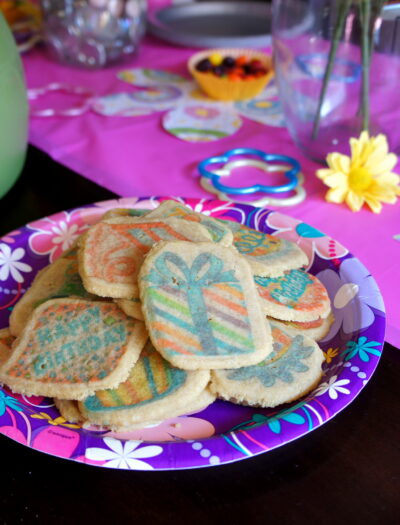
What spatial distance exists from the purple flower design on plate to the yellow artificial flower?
20cm

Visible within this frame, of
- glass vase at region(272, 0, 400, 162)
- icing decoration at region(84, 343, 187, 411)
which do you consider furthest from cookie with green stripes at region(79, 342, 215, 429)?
glass vase at region(272, 0, 400, 162)

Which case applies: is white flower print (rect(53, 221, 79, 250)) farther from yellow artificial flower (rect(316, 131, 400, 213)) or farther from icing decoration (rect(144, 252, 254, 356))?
yellow artificial flower (rect(316, 131, 400, 213))

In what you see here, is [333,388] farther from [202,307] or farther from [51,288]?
[51,288]

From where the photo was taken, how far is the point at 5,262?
654 mm

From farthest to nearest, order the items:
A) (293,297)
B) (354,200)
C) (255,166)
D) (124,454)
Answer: (255,166), (354,200), (293,297), (124,454)

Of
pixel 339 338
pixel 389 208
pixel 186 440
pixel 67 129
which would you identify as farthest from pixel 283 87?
pixel 186 440

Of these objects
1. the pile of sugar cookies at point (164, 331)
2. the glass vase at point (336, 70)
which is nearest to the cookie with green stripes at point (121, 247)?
the pile of sugar cookies at point (164, 331)

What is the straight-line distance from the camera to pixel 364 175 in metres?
0.79

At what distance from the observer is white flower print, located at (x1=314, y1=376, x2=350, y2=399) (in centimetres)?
46

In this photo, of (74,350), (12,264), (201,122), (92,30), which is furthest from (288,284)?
(92,30)

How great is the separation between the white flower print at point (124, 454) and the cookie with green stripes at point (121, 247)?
0.44ft

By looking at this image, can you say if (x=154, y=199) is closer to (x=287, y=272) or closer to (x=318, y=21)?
(x=287, y=272)

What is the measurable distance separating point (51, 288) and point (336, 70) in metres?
0.57

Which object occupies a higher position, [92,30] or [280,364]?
[92,30]
